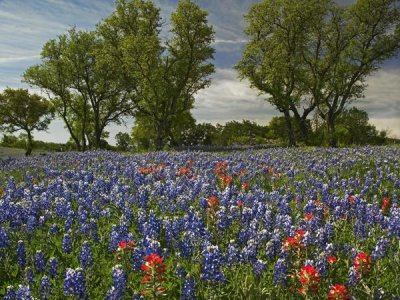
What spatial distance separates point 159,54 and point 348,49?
18225 millimetres

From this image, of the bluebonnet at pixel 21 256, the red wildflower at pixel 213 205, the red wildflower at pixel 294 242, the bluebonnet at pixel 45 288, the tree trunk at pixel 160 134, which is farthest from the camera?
the tree trunk at pixel 160 134

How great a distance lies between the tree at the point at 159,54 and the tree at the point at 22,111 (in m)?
20.3

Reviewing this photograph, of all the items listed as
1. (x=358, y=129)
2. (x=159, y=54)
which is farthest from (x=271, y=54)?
(x=358, y=129)

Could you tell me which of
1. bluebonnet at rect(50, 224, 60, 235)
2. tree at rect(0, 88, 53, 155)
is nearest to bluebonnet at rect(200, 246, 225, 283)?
bluebonnet at rect(50, 224, 60, 235)

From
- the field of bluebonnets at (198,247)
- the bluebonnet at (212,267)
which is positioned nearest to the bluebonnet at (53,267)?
the field of bluebonnets at (198,247)

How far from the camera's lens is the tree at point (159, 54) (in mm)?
42000

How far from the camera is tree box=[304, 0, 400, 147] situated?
1756 inches

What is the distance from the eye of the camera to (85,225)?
7828 mm

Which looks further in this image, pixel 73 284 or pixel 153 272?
pixel 73 284

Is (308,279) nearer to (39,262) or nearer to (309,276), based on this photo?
(309,276)

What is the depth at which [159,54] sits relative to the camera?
143 feet

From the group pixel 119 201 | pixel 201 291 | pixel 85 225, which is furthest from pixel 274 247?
pixel 119 201

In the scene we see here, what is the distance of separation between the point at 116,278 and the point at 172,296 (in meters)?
1.21

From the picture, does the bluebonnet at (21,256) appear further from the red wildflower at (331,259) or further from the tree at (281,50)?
the tree at (281,50)
